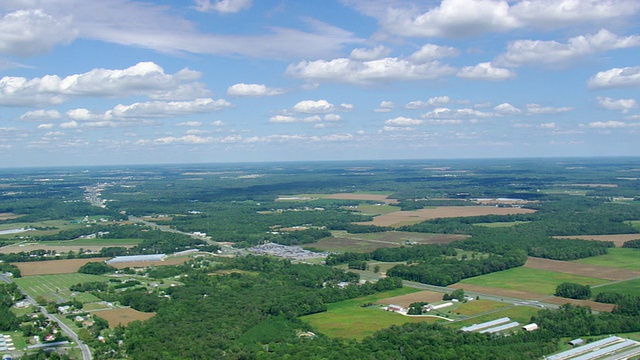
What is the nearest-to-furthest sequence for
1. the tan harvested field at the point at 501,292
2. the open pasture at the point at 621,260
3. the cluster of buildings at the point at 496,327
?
the cluster of buildings at the point at 496,327 → the tan harvested field at the point at 501,292 → the open pasture at the point at 621,260

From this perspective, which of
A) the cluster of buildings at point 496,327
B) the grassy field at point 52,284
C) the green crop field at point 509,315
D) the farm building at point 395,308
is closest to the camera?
the cluster of buildings at point 496,327

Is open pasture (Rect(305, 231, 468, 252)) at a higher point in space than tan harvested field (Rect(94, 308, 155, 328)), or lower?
higher

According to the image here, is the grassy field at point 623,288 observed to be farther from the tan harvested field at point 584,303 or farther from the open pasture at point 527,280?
the tan harvested field at point 584,303

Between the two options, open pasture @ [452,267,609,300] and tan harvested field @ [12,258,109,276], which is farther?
tan harvested field @ [12,258,109,276]

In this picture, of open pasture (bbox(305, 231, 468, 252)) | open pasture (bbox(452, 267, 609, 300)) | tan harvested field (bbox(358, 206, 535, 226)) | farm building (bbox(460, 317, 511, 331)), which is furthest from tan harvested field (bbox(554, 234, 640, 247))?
farm building (bbox(460, 317, 511, 331))

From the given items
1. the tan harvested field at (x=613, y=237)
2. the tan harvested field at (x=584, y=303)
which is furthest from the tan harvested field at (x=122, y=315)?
the tan harvested field at (x=613, y=237)

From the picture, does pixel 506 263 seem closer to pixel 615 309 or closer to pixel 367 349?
pixel 615 309

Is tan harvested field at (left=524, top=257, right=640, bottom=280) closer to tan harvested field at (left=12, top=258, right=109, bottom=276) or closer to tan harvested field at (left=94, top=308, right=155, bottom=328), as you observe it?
tan harvested field at (left=94, top=308, right=155, bottom=328)

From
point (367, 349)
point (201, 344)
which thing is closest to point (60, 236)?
point (201, 344)
